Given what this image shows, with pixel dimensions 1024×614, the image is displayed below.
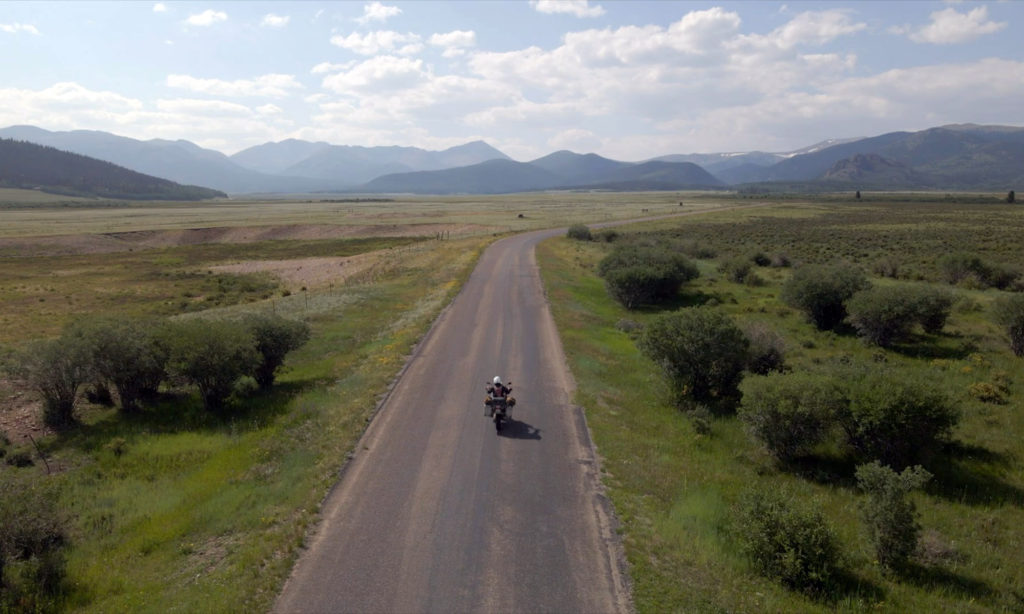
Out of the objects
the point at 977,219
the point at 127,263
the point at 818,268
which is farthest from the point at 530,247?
the point at 977,219

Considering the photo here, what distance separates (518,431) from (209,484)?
8.30m

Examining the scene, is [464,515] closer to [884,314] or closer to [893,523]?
[893,523]

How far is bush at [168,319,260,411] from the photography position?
18.5m

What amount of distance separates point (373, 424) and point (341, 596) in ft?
23.9

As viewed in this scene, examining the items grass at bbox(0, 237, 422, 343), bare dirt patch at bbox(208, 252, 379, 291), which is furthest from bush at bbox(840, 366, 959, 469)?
bare dirt patch at bbox(208, 252, 379, 291)

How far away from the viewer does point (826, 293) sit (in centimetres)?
3014

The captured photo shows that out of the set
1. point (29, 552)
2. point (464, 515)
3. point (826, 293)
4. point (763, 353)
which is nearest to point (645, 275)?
point (826, 293)

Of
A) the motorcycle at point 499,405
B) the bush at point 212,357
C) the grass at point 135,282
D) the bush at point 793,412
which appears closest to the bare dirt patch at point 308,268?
the grass at point 135,282

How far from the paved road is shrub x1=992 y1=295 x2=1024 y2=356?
70.7 feet

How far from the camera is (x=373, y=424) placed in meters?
16.2

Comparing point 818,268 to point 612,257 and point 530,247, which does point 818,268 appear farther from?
point 530,247

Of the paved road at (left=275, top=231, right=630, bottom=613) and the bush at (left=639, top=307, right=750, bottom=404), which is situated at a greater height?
the bush at (left=639, top=307, right=750, bottom=404)

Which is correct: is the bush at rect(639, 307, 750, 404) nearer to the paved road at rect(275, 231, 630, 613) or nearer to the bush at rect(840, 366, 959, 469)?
the paved road at rect(275, 231, 630, 613)

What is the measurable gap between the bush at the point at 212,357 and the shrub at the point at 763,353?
18813mm
